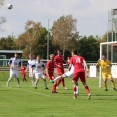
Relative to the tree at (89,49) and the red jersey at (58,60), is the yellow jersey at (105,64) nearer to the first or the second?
the red jersey at (58,60)

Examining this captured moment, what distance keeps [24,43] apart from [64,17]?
36.5 feet

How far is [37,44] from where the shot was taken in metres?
94.3

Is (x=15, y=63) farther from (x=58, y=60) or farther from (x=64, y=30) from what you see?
(x=64, y=30)

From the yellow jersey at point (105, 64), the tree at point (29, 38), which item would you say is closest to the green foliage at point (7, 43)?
the tree at point (29, 38)

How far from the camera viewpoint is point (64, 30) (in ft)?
286

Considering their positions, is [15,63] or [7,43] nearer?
[15,63]

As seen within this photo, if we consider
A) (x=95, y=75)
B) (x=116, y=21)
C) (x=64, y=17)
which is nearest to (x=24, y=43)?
(x=64, y=17)

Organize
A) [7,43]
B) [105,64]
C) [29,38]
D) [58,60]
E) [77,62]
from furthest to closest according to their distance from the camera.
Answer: [7,43]
[29,38]
[105,64]
[58,60]
[77,62]

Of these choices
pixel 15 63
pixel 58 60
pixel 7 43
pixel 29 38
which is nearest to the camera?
pixel 58 60

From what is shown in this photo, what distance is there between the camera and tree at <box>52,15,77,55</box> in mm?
87000

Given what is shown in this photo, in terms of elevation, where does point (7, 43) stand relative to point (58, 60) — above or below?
above

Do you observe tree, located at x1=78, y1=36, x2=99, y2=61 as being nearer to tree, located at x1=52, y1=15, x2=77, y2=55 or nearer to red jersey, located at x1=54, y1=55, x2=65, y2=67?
tree, located at x1=52, y1=15, x2=77, y2=55

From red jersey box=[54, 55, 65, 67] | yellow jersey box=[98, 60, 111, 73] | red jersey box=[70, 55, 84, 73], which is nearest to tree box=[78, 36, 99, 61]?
yellow jersey box=[98, 60, 111, 73]

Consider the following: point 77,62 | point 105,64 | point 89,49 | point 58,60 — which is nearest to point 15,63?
point 58,60
